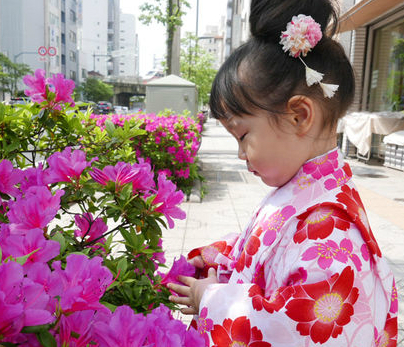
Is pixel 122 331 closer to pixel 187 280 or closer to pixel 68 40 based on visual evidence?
pixel 187 280

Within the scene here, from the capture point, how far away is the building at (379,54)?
403 inches

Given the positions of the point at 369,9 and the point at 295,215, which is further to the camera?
the point at 369,9

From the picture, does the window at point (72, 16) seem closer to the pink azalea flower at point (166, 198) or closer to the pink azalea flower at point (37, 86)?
the pink azalea flower at point (37, 86)

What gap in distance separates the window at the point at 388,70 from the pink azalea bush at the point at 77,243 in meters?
10.4

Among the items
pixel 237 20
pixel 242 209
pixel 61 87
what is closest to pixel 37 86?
pixel 61 87

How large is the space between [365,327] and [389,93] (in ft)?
36.3

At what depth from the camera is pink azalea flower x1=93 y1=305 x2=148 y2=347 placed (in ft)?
2.01

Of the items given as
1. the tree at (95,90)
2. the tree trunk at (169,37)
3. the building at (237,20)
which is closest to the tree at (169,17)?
the tree trunk at (169,37)

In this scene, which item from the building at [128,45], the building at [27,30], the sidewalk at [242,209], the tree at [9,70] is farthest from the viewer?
the building at [128,45]

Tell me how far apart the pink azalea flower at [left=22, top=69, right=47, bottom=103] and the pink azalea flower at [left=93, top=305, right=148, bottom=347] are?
93 cm

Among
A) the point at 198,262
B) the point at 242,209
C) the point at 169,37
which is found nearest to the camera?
the point at 198,262

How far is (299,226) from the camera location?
1152 mm

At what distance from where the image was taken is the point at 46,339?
0.58 m

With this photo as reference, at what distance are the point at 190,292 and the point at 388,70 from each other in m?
11.2
